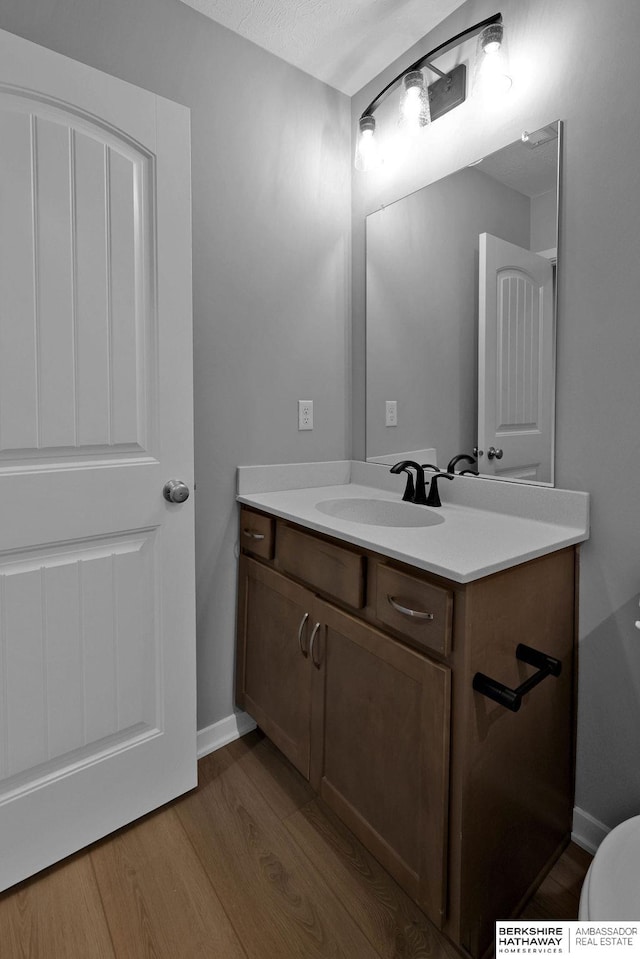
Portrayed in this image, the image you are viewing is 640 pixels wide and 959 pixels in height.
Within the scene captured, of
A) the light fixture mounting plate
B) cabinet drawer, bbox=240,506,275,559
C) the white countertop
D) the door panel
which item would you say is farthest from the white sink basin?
the light fixture mounting plate

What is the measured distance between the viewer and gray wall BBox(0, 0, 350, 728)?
1.59 metres

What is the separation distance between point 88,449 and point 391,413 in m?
1.07

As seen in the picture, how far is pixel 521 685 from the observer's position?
1.09 meters

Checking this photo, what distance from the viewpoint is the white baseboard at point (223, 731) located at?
1783 millimetres

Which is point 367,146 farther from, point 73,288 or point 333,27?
point 73,288

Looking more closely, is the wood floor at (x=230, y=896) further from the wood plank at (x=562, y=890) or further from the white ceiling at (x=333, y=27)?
the white ceiling at (x=333, y=27)

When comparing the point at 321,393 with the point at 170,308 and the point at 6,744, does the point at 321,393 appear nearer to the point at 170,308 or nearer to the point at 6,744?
the point at 170,308

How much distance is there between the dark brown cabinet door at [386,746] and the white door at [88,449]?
47 centimetres

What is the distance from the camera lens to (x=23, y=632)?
127 cm

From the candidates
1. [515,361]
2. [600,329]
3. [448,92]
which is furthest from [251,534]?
[448,92]

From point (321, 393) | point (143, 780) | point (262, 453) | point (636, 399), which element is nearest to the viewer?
point (636, 399)

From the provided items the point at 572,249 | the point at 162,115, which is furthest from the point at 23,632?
the point at 572,249

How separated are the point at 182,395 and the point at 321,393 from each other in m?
0.67

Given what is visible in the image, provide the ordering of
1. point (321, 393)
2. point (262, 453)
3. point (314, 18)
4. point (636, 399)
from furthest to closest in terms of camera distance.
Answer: point (321, 393)
point (262, 453)
point (314, 18)
point (636, 399)
